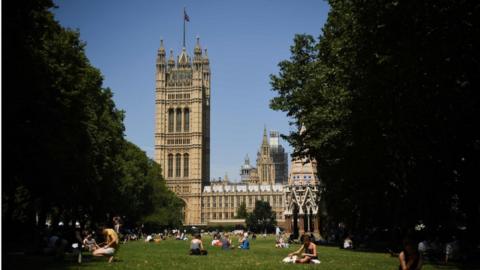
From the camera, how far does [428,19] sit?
22.2 metres

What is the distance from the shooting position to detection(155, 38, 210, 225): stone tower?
179 metres

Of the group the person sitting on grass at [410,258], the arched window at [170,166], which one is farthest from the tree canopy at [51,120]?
the arched window at [170,166]

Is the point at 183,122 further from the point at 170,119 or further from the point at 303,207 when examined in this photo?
the point at 303,207

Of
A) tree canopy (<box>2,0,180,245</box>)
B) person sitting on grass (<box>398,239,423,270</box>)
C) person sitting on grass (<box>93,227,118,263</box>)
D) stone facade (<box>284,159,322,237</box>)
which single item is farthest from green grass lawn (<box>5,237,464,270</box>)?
stone facade (<box>284,159,322,237</box>)

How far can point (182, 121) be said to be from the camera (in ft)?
593

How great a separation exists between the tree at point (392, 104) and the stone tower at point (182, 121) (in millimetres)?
135009

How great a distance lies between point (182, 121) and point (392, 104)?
154831 mm

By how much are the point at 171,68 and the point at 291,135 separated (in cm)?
14597

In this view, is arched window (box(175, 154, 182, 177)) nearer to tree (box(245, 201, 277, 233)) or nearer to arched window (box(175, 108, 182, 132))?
arched window (box(175, 108, 182, 132))

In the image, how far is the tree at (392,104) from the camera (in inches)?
895

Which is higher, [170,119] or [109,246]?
[170,119]

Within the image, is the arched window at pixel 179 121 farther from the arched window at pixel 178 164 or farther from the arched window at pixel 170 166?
the arched window at pixel 170 166

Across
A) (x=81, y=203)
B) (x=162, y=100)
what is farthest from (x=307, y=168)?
(x=162, y=100)

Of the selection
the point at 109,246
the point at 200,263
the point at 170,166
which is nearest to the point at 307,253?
the point at 200,263
